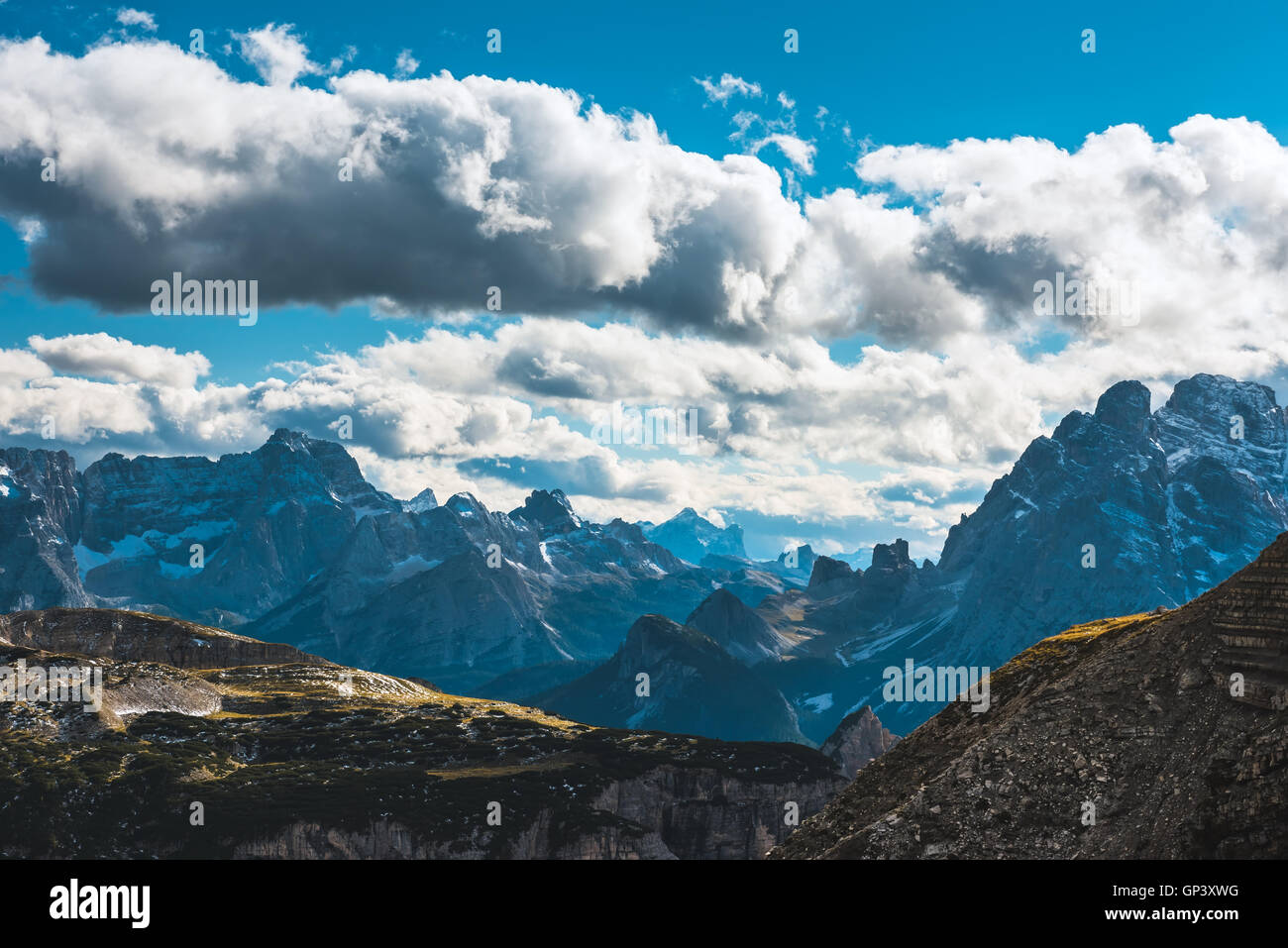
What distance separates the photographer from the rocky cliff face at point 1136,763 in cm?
5772

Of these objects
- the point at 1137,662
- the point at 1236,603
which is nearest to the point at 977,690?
the point at 1137,662

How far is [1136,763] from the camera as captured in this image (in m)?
63.4

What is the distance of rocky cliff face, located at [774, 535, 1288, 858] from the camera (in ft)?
189

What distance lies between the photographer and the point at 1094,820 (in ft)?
201

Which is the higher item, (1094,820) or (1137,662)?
(1137,662)
